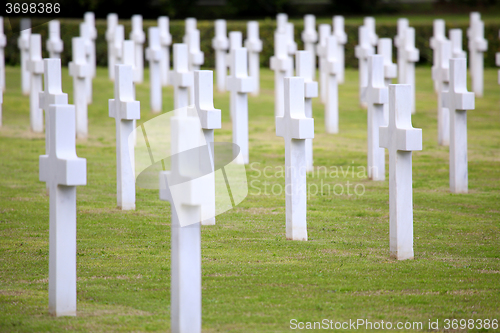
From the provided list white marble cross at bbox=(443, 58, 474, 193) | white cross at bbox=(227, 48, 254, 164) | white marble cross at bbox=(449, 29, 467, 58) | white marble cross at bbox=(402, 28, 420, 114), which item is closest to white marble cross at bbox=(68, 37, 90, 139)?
white cross at bbox=(227, 48, 254, 164)

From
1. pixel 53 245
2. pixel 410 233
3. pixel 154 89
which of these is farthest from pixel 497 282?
pixel 154 89

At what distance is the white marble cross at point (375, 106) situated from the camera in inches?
338

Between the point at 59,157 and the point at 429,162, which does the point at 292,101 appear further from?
the point at 429,162

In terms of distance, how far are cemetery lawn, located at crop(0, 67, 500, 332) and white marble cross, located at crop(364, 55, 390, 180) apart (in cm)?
22

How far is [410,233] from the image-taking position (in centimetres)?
582

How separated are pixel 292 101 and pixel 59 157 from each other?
8.18 feet

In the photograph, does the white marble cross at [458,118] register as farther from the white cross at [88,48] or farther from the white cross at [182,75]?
the white cross at [88,48]

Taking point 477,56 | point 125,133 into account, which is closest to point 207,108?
point 125,133

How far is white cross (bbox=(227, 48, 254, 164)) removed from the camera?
30.5 ft

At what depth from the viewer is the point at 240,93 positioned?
941 centimetres

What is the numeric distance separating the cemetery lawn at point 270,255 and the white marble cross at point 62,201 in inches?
8.4

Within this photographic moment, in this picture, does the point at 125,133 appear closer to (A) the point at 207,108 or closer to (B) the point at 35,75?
(A) the point at 207,108

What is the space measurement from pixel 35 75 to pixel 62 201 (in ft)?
26.6

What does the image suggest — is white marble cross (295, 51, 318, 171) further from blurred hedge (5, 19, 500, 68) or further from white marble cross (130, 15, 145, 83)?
blurred hedge (5, 19, 500, 68)
